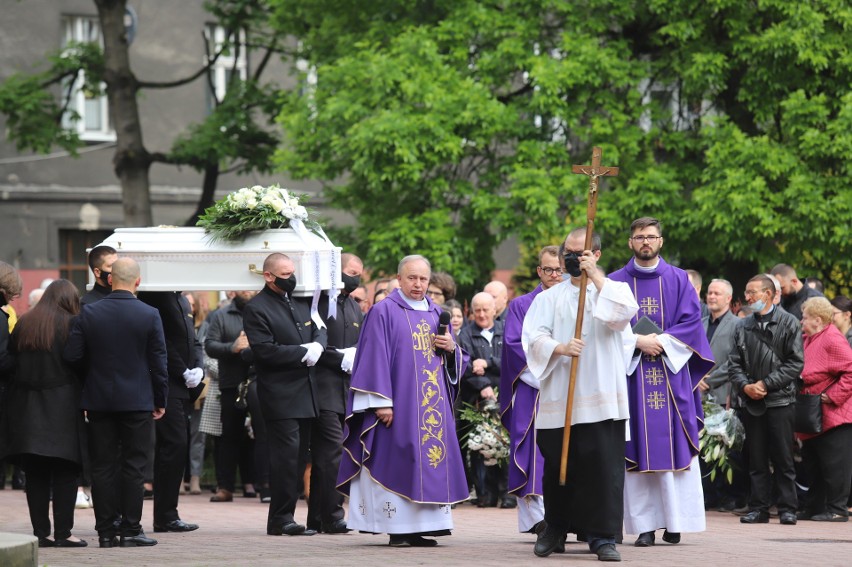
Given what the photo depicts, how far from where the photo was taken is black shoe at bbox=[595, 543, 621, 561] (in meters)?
9.17

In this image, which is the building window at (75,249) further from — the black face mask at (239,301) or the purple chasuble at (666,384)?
the purple chasuble at (666,384)

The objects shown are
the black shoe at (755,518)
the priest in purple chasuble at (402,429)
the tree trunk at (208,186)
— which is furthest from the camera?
the tree trunk at (208,186)

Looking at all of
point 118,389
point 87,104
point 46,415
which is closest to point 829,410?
point 118,389

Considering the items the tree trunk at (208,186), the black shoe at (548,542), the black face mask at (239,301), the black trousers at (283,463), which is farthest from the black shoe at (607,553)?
the tree trunk at (208,186)

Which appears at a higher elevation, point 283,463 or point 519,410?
point 519,410

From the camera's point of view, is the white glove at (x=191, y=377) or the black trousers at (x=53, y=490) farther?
the white glove at (x=191, y=377)

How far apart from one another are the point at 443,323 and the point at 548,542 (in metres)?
1.88

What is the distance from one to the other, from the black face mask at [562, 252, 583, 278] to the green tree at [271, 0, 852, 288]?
10000 millimetres

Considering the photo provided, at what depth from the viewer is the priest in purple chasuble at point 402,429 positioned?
412 inches

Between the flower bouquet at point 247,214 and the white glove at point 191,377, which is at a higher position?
the flower bouquet at point 247,214

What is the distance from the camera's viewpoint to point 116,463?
10.3 metres

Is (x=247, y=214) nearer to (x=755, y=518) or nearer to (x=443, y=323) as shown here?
(x=443, y=323)

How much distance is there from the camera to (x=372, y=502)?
416 inches

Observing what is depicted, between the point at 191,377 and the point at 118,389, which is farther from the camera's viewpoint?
the point at 191,377
